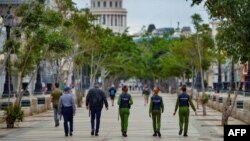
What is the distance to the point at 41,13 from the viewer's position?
30.2 meters

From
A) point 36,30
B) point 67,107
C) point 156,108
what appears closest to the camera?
point 156,108

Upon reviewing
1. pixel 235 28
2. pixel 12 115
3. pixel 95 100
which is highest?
pixel 235 28

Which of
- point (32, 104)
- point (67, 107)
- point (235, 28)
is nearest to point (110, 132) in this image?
point (67, 107)

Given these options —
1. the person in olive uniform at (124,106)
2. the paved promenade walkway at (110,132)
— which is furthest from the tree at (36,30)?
the person in olive uniform at (124,106)

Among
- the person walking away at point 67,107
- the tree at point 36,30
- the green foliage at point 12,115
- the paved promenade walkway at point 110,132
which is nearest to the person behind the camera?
the paved promenade walkway at point 110,132

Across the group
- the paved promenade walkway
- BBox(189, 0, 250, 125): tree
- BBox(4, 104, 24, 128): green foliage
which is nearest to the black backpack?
the paved promenade walkway

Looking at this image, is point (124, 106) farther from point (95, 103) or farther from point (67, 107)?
point (67, 107)

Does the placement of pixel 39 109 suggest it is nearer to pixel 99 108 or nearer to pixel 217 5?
pixel 99 108

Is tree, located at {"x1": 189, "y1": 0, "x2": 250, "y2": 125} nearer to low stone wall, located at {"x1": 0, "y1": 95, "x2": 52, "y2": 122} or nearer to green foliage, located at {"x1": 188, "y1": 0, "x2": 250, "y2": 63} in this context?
green foliage, located at {"x1": 188, "y1": 0, "x2": 250, "y2": 63}

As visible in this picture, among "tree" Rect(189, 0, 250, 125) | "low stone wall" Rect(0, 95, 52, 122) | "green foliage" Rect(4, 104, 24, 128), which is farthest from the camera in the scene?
"low stone wall" Rect(0, 95, 52, 122)

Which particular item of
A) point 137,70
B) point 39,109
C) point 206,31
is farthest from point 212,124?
point 137,70

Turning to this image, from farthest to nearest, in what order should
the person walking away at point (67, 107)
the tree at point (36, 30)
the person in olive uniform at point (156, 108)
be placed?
the tree at point (36, 30) → the person walking away at point (67, 107) → the person in olive uniform at point (156, 108)

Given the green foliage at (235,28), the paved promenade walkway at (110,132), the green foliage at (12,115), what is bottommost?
the paved promenade walkway at (110,132)

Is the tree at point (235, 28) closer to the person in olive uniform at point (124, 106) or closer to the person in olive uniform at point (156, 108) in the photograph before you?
the person in olive uniform at point (156, 108)
